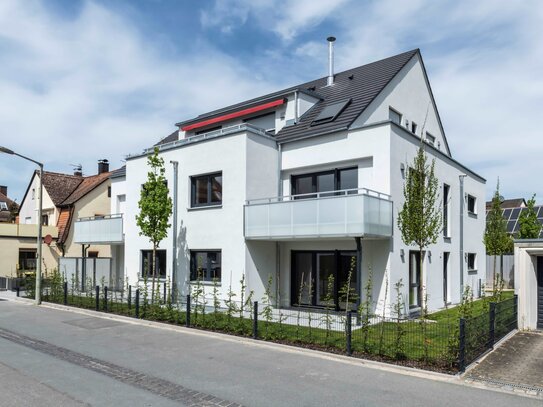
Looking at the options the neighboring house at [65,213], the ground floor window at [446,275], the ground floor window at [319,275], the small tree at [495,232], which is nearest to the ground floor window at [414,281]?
the ground floor window at [319,275]

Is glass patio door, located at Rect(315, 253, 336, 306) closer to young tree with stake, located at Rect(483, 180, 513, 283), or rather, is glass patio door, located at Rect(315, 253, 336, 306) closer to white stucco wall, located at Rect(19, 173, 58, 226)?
young tree with stake, located at Rect(483, 180, 513, 283)

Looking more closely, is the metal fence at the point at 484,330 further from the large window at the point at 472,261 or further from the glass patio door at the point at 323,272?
the large window at the point at 472,261

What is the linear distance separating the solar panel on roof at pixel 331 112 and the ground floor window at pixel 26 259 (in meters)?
21.6

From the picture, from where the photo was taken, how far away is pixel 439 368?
8531mm

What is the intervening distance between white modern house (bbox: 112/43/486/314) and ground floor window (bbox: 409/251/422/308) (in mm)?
68

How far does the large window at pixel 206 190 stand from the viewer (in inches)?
694

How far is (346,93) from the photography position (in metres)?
19.6

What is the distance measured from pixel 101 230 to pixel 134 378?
15949 mm

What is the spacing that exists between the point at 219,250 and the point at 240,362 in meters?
8.15

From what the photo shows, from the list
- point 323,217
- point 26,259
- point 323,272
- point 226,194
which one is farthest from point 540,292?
point 26,259

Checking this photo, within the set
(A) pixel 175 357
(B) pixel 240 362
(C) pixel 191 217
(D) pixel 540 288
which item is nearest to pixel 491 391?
(B) pixel 240 362

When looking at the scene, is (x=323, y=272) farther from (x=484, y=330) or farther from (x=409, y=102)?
(x=409, y=102)

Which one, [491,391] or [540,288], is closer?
[491,391]

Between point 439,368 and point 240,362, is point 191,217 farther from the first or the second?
point 439,368
